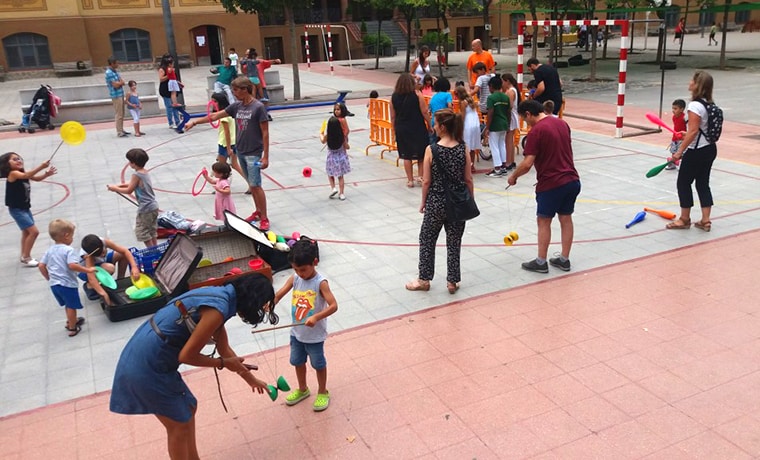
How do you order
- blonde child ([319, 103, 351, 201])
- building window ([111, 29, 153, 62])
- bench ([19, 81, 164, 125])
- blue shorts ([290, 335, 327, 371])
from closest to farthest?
blue shorts ([290, 335, 327, 371]), blonde child ([319, 103, 351, 201]), bench ([19, 81, 164, 125]), building window ([111, 29, 153, 62])

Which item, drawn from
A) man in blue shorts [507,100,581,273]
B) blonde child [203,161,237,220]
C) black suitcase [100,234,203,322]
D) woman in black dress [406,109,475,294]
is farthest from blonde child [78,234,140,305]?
man in blue shorts [507,100,581,273]

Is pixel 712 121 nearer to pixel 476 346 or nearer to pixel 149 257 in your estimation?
pixel 476 346

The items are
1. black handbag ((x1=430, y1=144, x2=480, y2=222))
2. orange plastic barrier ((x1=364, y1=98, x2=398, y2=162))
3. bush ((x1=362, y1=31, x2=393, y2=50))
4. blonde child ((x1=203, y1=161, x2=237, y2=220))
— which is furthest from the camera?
bush ((x1=362, y1=31, x2=393, y2=50))

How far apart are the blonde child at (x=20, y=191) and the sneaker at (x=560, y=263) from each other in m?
5.83

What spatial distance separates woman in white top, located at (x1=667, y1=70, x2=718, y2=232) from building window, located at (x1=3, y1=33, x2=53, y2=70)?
33.5m

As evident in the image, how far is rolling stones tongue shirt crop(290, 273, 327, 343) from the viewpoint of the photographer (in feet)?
14.2

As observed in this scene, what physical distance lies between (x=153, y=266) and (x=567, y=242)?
4.53 metres

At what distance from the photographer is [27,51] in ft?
106

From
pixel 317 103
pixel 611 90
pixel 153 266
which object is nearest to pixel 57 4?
pixel 317 103

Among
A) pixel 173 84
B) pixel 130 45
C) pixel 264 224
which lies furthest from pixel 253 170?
pixel 130 45

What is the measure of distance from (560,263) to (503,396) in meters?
2.69

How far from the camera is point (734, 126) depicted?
579 inches

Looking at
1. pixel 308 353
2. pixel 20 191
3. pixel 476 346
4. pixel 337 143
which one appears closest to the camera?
pixel 308 353

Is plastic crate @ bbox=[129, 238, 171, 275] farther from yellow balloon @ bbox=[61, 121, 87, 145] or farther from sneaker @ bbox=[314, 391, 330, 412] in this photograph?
sneaker @ bbox=[314, 391, 330, 412]
